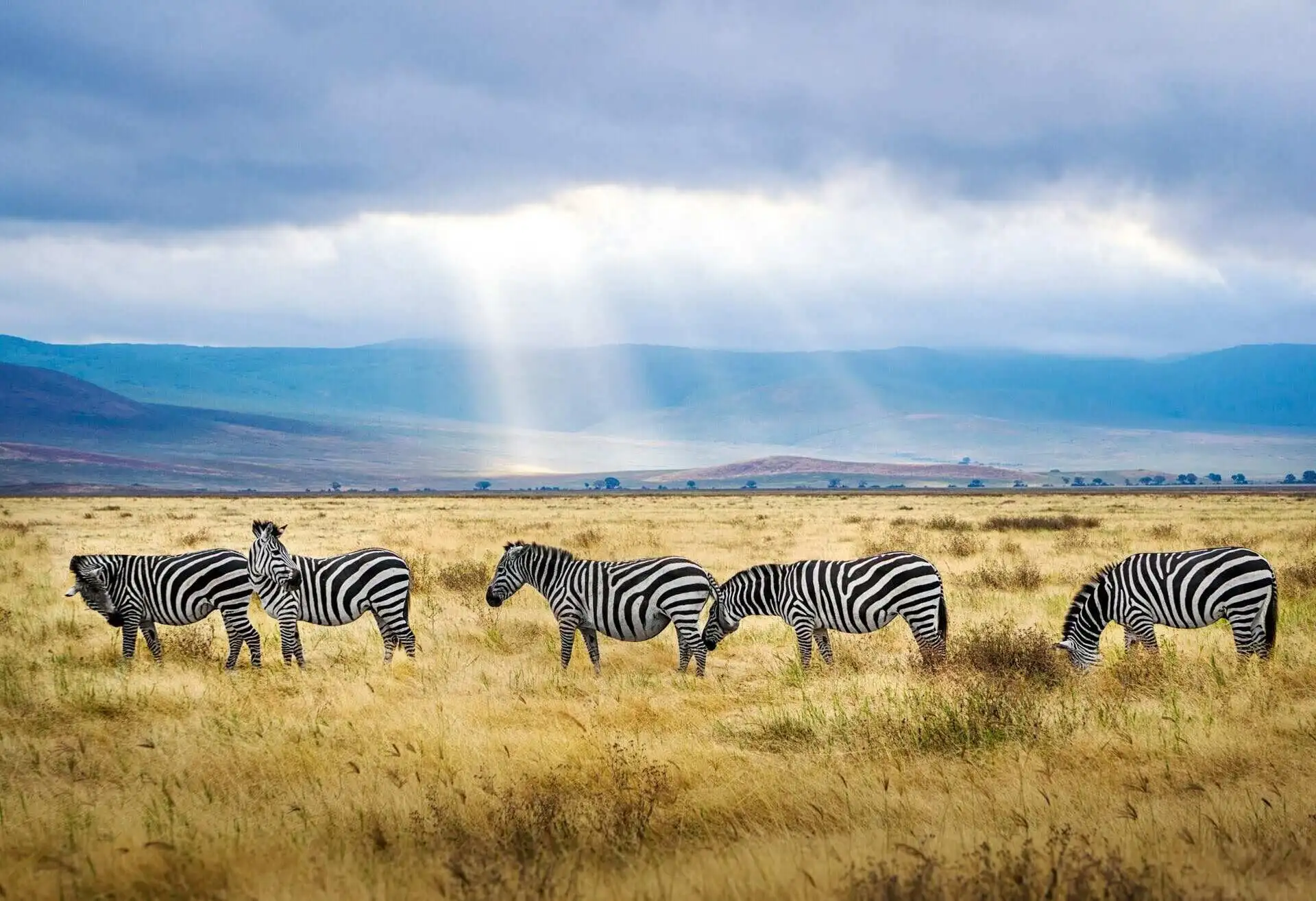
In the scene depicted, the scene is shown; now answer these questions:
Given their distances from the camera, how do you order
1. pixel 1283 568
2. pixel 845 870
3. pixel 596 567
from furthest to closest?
1. pixel 1283 568
2. pixel 596 567
3. pixel 845 870

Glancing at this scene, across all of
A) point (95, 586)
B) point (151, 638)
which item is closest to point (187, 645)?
point (151, 638)

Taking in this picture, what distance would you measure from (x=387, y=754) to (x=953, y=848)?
4.98 meters

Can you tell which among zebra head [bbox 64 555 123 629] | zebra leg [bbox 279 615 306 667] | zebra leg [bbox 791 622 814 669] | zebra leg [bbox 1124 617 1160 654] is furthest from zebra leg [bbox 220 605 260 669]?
zebra leg [bbox 1124 617 1160 654]

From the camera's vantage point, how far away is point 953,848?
7.04 meters

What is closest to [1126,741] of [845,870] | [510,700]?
[845,870]

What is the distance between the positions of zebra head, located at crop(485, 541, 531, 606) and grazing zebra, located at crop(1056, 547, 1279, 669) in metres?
6.82

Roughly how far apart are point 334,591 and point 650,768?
781 cm

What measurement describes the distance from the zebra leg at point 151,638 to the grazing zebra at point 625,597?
4.49 meters

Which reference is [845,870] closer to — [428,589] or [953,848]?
[953,848]

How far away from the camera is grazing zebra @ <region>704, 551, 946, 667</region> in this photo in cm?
1409

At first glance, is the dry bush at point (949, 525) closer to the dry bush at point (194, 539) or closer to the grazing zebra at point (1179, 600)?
the dry bush at point (194, 539)

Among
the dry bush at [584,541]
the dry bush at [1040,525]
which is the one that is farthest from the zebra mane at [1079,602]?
the dry bush at [1040,525]

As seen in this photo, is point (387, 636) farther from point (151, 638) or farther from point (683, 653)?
point (683, 653)

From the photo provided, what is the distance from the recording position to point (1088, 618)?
13.7 meters
